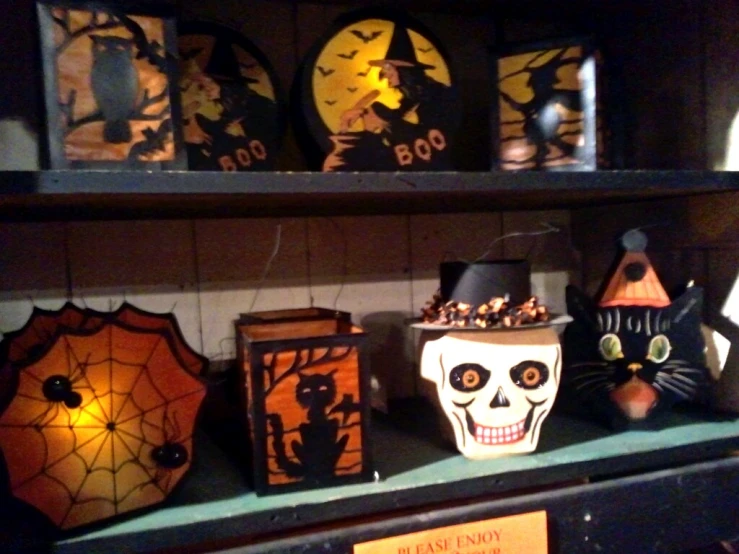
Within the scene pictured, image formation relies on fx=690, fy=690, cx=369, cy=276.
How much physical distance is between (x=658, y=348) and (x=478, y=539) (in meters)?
0.34

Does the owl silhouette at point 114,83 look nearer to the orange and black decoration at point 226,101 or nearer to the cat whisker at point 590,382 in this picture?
the orange and black decoration at point 226,101

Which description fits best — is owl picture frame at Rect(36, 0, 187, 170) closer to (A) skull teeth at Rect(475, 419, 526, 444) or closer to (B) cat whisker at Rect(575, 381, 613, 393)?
(A) skull teeth at Rect(475, 419, 526, 444)

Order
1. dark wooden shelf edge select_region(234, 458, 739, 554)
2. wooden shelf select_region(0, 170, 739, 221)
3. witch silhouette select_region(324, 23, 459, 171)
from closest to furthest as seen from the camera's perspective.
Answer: wooden shelf select_region(0, 170, 739, 221)
dark wooden shelf edge select_region(234, 458, 739, 554)
witch silhouette select_region(324, 23, 459, 171)

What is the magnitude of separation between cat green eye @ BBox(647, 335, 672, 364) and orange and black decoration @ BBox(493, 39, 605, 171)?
23 centimetres

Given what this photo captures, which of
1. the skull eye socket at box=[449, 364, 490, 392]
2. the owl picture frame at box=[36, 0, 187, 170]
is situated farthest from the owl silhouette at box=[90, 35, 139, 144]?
the skull eye socket at box=[449, 364, 490, 392]

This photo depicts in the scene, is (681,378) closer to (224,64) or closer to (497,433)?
(497,433)

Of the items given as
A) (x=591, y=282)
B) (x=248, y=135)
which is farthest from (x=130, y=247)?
(x=591, y=282)

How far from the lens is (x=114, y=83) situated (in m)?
0.69

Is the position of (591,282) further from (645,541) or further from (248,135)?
(248,135)

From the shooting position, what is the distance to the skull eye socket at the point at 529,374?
2.54 ft

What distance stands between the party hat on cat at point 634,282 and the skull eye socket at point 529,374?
6.2 inches

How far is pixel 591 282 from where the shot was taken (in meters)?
1.16

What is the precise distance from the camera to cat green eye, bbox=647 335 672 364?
86 cm

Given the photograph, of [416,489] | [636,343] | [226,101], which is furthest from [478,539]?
[226,101]
